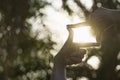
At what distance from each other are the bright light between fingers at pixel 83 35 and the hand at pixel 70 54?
5cm

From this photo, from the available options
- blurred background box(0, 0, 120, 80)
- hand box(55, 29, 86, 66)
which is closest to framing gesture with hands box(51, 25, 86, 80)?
hand box(55, 29, 86, 66)

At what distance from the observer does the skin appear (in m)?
2.69

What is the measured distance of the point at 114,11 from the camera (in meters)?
2.66

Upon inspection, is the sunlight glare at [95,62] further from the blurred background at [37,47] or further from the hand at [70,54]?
the hand at [70,54]

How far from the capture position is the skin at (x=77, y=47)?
2.69 m

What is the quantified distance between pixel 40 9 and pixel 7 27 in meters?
2.81

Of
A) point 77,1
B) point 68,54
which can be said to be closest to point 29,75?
point 77,1

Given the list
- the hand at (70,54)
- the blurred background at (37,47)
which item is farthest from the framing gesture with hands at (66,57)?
the blurred background at (37,47)

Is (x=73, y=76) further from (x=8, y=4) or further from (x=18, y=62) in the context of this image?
(x=8, y=4)

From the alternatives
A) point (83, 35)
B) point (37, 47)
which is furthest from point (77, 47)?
point (37, 47)

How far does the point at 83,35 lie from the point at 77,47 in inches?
8.0

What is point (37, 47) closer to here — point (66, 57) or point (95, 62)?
point (95, 62)

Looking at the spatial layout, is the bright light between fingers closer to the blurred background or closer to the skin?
the skin

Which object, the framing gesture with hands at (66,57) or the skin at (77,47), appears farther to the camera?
the framing gesture with hands at (66,57)
